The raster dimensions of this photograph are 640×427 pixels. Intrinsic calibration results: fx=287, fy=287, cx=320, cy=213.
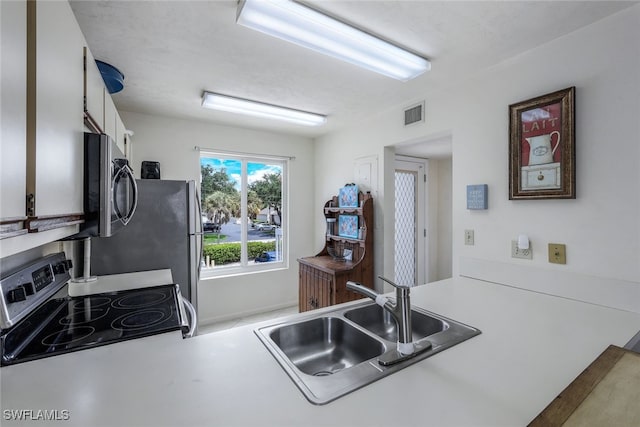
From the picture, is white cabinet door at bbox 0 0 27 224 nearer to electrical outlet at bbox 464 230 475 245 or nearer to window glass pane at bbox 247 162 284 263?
electrical outlet at bbox 464 230 475 245

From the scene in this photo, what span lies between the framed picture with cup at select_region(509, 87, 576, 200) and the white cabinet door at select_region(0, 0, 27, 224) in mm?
2262

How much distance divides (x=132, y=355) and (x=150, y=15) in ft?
5.31

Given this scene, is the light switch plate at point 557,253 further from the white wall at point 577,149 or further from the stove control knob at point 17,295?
the stove control knob at point 17,295

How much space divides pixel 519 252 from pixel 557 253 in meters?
0.20

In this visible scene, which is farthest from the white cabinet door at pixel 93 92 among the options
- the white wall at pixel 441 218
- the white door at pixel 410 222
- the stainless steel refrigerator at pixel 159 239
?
the white wall at pixel 441 218

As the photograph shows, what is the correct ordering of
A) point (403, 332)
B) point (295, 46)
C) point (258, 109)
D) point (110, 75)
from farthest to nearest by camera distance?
point (258, 109)
point (110, 75)
point (295, 46)
point (403, 332)

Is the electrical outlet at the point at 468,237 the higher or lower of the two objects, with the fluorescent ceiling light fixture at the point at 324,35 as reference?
lower

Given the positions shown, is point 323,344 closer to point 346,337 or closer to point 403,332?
point 346,337

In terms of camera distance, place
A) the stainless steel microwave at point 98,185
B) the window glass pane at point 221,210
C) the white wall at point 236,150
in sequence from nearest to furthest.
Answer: the stainless steel microwave at point 98,185 < the white wall at point 236,150 < the window glass pane at point 221,210

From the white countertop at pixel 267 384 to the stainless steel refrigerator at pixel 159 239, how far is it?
139 centimetres

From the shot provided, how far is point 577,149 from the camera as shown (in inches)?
62.1

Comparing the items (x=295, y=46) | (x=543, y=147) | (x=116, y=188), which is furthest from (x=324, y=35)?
(x=543, y=147)

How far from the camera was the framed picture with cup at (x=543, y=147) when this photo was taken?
159 centimetres

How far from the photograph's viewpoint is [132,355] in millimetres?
978
